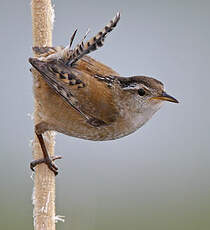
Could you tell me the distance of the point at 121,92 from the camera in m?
2.60

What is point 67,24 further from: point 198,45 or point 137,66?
point 198,45

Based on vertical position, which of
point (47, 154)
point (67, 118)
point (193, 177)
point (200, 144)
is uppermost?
point (200, 144)

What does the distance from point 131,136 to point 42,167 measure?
3.43 meters

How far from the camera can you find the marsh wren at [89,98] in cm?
247

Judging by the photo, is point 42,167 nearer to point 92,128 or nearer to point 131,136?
point 92,128

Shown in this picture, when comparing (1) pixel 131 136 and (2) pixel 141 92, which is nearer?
(2) pixel 141 92

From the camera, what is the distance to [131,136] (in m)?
5.84

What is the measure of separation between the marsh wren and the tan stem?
0.16 ft

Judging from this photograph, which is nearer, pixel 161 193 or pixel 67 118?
pixel 67 118

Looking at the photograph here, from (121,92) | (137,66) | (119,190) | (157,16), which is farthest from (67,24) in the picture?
(121,92)

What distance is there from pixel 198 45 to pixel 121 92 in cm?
420

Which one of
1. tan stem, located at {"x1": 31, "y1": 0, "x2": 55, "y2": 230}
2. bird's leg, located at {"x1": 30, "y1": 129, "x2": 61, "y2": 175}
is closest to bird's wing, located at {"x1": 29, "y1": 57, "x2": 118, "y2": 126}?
tan stem, located at {"x1": 31, "y1": 0, "x2": 55, "y2": 230}

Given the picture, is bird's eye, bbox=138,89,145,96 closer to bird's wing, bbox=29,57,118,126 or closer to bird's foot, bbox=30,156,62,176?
bird's wing, bbox=29,57,118,126

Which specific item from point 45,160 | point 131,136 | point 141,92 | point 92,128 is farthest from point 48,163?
point 131,136
